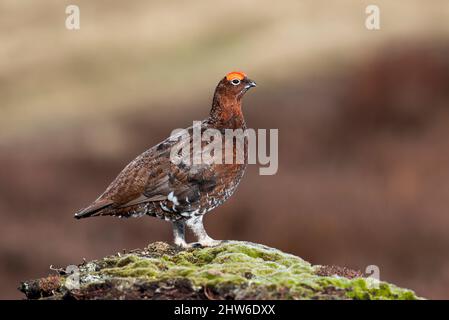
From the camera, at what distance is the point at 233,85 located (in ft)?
32.9

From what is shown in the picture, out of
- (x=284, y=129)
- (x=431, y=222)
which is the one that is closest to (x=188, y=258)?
(x=431, y=222)

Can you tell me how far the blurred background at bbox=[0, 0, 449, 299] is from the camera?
21641mm

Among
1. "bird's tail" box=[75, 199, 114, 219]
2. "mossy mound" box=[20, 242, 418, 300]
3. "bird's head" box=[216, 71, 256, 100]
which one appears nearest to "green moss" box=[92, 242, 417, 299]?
"mossy mound" box=[20, 242, 418, 300]

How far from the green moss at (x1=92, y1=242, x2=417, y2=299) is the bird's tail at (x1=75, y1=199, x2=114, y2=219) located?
708mm

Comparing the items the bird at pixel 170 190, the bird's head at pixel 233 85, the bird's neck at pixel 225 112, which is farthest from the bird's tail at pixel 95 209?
the bird's head at pixel 233 85

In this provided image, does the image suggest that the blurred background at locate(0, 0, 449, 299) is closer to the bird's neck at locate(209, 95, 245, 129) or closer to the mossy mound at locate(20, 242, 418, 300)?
the bird's neck at locate(209, 95, 245, 129)

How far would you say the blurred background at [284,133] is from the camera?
852 inches

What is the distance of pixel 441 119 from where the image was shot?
83.1ft

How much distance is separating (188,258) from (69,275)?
4.13 ft

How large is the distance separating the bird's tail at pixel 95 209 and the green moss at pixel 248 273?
71cm

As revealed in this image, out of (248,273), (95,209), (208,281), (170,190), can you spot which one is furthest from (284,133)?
(208,281)

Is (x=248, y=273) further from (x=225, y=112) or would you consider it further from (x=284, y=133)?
(x=284, y=133)
